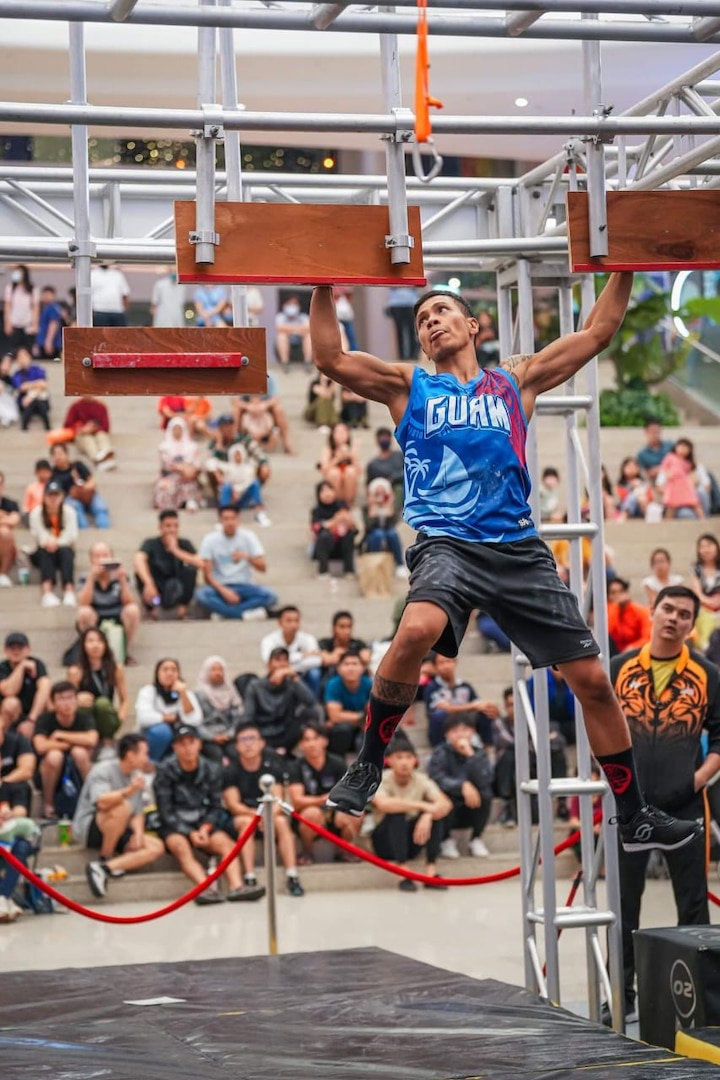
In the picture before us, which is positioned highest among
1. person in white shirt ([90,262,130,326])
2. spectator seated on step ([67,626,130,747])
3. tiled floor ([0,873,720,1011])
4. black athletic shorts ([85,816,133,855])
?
person in white shirt ([90,262,130,326])

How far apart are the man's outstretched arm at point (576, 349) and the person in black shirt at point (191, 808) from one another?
5.47 m

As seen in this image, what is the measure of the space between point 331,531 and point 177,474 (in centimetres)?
155

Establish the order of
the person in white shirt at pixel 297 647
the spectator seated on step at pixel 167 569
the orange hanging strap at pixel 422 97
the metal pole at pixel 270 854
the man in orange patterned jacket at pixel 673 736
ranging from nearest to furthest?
the orange hanging strap at pixel 422 97, the man in orange patterned jacket at pixel 673 736, the metal pole at pixel 270 854, the person in white shirt at pixel 297 647, the spectator seated on step at pixel 167 569

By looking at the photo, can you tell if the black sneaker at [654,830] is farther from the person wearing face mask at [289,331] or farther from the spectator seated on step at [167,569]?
the person wearing face mask at [289,331]

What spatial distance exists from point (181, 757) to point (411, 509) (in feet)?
18.1

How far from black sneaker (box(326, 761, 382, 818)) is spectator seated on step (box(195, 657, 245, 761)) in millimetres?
6131

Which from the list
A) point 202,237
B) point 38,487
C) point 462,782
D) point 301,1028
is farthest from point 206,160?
point 38,487

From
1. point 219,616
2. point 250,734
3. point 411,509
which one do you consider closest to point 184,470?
point 219,616

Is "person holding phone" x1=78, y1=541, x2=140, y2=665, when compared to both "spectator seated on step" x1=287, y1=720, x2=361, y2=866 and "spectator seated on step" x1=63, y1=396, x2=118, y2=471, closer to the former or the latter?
"spectator seated on step" x1=287, y1=720, x2=361, y2=866

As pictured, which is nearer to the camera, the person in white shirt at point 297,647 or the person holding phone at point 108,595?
the person in white shirt at point 297,647

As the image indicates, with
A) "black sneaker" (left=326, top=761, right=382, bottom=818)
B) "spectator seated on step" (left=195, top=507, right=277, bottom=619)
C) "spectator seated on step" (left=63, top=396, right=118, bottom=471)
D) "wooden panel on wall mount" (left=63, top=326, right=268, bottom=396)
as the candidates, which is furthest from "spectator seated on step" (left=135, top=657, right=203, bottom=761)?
"black sneaker" (left=326, top=761, right=382, bottom=818)

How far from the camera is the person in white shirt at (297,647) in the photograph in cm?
1121

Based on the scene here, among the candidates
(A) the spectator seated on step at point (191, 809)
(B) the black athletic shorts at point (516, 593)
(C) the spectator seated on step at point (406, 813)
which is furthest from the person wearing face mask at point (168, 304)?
(B) the black athletic shorts at point (516, 593)

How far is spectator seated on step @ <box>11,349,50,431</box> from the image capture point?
14625mm
